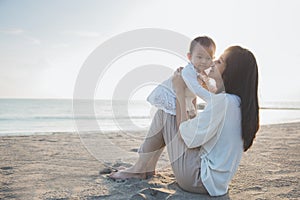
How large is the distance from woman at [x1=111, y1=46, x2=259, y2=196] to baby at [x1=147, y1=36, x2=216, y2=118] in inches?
3.8

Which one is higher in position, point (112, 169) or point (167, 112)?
point (167, 112)

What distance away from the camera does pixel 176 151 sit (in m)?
2.12

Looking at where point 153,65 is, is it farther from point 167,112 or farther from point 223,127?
point 223,127

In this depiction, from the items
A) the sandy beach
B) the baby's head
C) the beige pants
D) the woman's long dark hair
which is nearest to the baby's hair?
the baby's head

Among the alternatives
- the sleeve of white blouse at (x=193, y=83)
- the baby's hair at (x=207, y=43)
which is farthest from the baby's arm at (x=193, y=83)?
the baby's hair at (x=207, y=43)

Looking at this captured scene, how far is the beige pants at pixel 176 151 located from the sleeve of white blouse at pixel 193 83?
29 cm

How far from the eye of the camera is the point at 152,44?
9.26 feet

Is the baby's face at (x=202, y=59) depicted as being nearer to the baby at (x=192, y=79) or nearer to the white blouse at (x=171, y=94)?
the baby at (x=192, y=79)

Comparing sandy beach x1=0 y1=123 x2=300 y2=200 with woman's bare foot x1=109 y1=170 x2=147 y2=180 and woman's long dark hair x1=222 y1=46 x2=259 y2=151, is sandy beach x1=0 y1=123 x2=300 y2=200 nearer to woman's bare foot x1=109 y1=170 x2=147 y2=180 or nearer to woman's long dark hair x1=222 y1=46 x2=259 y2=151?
woman's bare foot x1=109 y1=170 x2=147 y2=180

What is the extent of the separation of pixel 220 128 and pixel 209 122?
3.5 inches

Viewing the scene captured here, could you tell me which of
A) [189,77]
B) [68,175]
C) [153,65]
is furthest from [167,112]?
[68,175]

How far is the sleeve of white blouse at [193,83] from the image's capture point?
196 cm

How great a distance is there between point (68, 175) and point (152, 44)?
147cm

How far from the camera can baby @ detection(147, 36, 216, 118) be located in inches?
86.1
